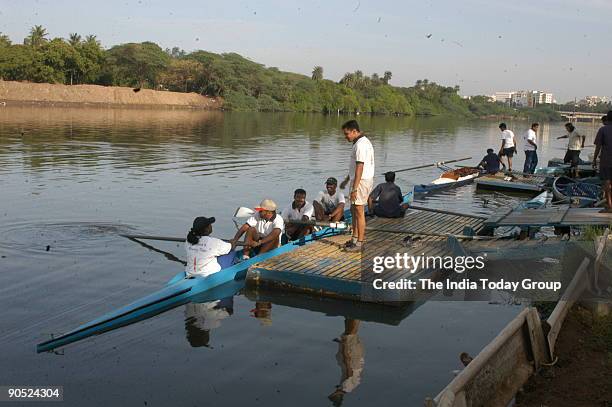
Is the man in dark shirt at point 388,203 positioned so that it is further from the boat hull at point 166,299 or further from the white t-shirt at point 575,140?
the white t-shirt at point 575,140

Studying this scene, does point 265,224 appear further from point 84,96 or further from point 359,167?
point 84,96

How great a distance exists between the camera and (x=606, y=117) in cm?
1075

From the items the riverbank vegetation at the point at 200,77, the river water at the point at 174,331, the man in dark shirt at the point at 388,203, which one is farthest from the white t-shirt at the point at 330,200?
the riverbank vegetation at the point at 200,77

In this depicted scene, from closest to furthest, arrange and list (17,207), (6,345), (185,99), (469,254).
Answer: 1. (6,345)
2. (469,254)
3. (17,207)
4. (185,99)

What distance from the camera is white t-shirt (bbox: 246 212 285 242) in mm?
9617

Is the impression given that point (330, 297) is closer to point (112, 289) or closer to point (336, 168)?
point (112, 289)

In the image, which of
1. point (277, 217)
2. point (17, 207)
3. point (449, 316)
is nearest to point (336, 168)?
point (17, 207)

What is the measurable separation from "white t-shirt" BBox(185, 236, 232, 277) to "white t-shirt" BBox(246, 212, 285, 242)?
4.19ft

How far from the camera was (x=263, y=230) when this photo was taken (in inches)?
384

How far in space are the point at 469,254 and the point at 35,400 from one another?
6493mm

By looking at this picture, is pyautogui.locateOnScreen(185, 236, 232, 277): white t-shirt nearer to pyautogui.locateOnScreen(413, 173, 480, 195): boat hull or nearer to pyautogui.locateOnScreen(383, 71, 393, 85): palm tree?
pyautogui.locateOnScreen(413, 173, 480, 195): boat hull

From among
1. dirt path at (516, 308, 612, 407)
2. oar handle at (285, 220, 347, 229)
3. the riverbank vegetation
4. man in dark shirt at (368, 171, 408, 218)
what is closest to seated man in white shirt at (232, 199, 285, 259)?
oar handle at (285, 220, 347, 229)

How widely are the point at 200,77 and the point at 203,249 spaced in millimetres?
90633

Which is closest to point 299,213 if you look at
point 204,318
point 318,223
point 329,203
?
point 318,223
